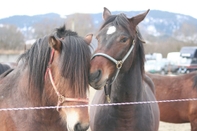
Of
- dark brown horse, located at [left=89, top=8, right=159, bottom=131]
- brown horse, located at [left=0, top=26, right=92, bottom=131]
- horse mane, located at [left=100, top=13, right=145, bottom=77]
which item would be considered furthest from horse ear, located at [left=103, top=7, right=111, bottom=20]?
brown horse, located at [left=0, top=26, right=92, bottom=131]

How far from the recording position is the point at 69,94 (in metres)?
2.67

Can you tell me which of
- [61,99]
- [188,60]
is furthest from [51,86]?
[188,60]

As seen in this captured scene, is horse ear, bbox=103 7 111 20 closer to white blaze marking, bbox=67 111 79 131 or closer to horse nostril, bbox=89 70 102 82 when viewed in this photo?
horse nostril, bbox=89 70 102 82

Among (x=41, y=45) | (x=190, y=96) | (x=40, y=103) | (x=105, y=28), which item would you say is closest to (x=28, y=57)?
(x=41, y=45)

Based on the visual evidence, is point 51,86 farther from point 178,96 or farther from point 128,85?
point 178,96

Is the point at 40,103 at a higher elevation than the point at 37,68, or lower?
lower

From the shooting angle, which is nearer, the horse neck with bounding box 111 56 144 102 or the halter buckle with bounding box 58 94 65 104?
the halter buckle with bounding box 58 94 65 104

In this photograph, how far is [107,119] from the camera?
3637mm

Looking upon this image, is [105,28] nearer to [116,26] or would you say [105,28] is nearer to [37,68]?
[116,26]

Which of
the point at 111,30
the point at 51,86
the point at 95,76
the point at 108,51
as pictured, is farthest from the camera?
the point at 111,30

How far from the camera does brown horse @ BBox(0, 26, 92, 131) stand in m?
2.66

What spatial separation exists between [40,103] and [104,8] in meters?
1.66

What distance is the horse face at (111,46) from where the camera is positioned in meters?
3.07

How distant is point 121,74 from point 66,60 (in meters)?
0.98
